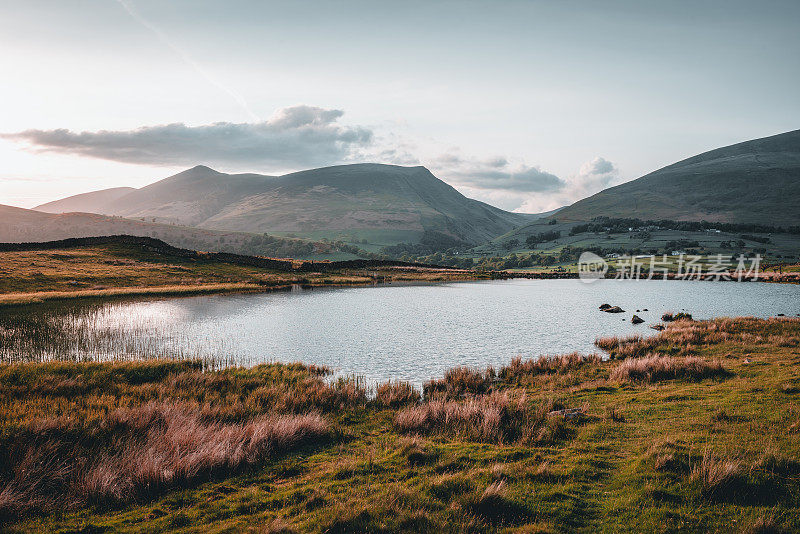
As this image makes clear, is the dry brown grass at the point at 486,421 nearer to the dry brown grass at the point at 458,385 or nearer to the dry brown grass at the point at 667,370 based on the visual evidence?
the dry brown grass at the point at 458,385

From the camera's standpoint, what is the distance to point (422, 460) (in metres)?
11.7

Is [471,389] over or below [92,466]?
below

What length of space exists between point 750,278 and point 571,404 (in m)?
142

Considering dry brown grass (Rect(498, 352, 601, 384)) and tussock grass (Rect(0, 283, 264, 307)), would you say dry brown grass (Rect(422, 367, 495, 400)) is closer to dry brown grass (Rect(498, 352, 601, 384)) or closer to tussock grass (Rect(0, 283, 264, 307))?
dry brown grass (Rect(498, 352, 601, 384))

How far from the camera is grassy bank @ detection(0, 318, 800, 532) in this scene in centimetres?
869

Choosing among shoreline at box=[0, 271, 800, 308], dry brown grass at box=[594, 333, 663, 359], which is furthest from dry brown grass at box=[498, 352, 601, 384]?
shoreline at box=[0, 271, 800, 308]

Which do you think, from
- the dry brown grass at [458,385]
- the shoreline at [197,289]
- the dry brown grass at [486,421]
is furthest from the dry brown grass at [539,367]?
the shoreline at [197,289]

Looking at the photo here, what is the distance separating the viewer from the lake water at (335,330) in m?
28.2

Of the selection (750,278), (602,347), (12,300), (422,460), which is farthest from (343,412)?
(750,278)

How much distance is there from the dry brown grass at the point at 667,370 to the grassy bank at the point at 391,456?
40.4 inches

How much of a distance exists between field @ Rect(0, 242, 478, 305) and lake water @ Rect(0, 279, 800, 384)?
346 inches

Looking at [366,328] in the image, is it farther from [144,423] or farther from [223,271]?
[223,271]

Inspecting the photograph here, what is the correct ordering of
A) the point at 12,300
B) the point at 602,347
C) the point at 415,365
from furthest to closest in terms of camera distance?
the point at 12,300
the point at 602,347
the point at 415,365

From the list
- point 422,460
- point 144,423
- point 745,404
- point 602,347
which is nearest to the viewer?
point 422,460
